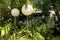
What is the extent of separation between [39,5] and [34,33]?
272 mm

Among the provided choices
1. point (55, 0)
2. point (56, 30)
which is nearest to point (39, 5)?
point (55, 0)

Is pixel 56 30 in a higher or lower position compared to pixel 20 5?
lower

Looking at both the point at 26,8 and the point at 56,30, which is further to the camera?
the point at 56,30

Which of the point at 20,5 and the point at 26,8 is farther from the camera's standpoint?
the point at 20,5

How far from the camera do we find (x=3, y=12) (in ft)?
4.58

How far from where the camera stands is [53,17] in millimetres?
1466

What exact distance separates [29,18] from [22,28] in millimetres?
118

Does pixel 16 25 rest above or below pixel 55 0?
below

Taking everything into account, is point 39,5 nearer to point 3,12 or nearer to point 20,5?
point 20,5

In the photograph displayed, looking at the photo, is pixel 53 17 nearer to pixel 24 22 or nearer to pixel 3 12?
pixel 24 22

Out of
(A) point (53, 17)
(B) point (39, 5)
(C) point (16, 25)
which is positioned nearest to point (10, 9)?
(C) point (16, 25)

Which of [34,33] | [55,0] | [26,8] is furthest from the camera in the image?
[55,0]

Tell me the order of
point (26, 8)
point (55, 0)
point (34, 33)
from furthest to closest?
1. point (55, 0)
2. point (34, 33)
3. point (26, 8)

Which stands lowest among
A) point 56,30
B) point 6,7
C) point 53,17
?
point 56,30
